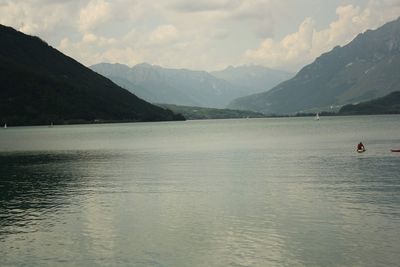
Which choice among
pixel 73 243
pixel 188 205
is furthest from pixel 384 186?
pixel 73 243

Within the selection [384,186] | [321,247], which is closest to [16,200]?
[321,247]

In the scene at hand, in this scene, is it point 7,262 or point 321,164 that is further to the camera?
point 321,164

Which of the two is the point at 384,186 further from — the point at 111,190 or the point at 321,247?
the point at 111,190

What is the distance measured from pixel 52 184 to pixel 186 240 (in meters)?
44.3

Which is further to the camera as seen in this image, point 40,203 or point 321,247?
point 40,203

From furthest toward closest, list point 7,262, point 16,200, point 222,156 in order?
point 222,156 → point 16,200 → point 7,262

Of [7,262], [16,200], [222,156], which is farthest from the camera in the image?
[222,156]

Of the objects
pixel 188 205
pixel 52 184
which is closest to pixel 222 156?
pixel 52 184

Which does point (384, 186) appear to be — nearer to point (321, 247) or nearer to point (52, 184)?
point (321, 247)

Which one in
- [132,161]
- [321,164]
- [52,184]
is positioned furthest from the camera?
[132,161]

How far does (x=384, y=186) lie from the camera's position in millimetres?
70000

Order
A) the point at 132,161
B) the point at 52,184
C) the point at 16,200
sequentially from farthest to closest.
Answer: the point at 132,161 < the point at 52,184 < the point at 16,200

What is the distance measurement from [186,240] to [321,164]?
64358mm

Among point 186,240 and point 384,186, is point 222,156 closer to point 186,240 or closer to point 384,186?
point 384,186
